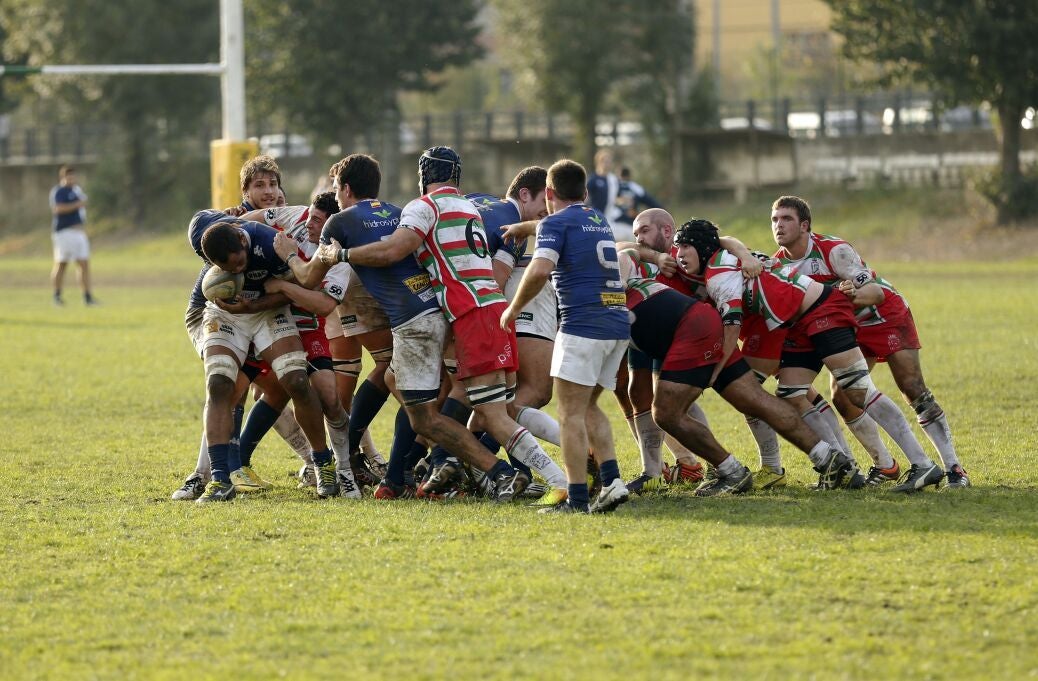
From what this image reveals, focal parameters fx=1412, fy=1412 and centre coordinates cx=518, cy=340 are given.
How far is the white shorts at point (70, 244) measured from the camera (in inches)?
947

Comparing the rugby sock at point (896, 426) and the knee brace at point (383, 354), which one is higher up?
the knee brace at point (383, 354)

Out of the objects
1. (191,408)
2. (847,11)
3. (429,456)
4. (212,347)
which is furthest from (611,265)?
(847,11)

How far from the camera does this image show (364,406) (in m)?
8.88

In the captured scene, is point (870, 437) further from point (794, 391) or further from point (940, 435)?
point (794, 391)

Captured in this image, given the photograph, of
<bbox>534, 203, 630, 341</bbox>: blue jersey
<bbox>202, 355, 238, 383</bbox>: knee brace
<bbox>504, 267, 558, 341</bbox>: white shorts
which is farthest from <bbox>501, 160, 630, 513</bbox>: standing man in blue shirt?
<bbox>202, 355, 238, 383</bbox>: knee brace

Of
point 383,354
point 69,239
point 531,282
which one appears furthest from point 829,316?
point 69,239

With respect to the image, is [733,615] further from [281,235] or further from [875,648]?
[281,235]

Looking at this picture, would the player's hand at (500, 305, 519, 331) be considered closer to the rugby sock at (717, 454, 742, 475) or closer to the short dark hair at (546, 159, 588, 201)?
the short dark hair at (546, 159, 588, 201)

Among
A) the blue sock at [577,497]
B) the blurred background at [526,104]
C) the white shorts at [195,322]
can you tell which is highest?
the blurred background at [526,104]

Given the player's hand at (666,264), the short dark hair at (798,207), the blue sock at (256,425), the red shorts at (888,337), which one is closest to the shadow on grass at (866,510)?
the red shorts at (888,337)

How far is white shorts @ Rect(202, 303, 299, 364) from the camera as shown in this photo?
8.56m

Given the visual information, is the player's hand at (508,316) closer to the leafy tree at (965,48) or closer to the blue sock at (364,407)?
the blue sock at (364,407)

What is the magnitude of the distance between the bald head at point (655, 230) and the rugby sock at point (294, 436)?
2.63 metres

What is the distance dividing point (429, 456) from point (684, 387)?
5.66 feet
